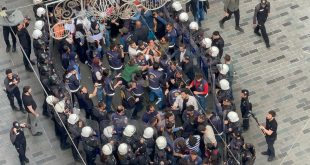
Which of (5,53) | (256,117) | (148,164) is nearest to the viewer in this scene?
(148,164)

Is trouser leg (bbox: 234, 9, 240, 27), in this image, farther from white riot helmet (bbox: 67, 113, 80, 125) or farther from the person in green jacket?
white riot helmet (bbox: 67, 113, 80, 125)

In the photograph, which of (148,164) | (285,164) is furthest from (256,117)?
(148,164)

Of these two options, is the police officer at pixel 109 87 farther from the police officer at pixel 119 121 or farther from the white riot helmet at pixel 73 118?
the white riot helmet at pixel 73 118

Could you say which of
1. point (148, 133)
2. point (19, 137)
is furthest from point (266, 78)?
point (19, 137)

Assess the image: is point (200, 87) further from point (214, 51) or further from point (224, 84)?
point (214, 51)

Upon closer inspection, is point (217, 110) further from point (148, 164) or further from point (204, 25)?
point (204, 25)

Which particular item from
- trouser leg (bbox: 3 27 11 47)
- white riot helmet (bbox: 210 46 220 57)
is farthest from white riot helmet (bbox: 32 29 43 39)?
white riot helmet (bbox: 210 46 220 57)

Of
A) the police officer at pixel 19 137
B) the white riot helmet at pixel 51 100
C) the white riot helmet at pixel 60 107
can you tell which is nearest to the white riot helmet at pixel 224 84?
the white riot helmet at pixel 60 107
